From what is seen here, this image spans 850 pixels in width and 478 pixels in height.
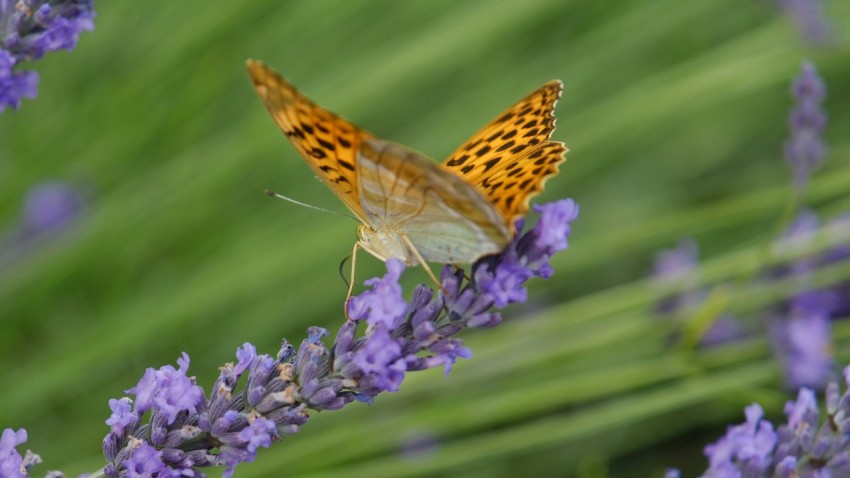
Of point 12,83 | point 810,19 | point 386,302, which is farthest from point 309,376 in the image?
point 810,19

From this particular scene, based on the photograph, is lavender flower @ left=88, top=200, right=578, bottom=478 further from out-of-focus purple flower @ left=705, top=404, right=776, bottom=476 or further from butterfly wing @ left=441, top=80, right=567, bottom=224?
out-of-focus purple flower @ left=705, top=404, right=776, bottom=476

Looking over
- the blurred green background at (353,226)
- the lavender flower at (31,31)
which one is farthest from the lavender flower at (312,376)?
the blurred green background at (353,226)

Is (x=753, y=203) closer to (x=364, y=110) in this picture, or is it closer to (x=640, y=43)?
(x=640, y=43)

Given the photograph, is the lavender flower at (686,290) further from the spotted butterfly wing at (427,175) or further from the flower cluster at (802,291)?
the spotted butterfly wing at (427,175)

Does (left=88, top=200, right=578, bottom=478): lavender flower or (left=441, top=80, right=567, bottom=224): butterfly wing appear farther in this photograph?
(left=441, top=80, right=567, bottom=224): butterfly wing

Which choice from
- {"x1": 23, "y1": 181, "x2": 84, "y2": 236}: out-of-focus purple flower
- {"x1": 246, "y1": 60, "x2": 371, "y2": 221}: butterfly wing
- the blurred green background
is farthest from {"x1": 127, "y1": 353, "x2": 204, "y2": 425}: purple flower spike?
{"x1": 23, "y1": 181, "x2": 84, "y2": 236}: out-of-focus purple flower
